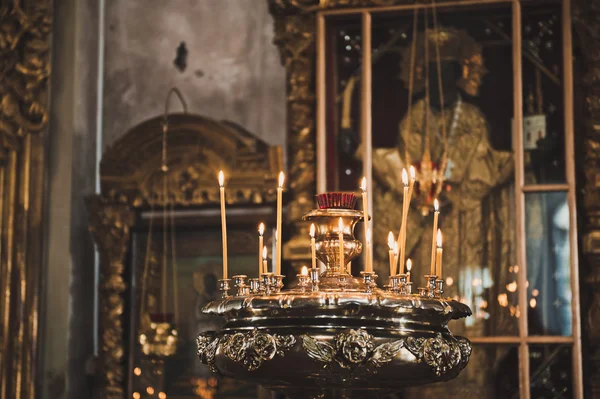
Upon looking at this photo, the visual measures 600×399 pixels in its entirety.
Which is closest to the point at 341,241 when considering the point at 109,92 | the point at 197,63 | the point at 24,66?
the point at 24,66

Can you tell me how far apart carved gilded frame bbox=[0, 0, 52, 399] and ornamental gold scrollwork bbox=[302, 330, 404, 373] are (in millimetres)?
2658

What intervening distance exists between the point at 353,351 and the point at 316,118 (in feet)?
7.78

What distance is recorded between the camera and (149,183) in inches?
187

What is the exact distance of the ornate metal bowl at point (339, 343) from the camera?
225 cm

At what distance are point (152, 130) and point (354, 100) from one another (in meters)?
0.90

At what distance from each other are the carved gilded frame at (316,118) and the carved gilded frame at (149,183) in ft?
0.55

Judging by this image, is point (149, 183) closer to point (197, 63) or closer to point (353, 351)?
point (197, 63)

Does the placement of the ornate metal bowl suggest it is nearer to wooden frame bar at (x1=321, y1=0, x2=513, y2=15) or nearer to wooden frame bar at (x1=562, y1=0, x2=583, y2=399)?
wooden frame bar at (x1=562, y1=0, x2=583, y2=399)

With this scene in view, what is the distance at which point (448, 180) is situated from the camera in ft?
14.5

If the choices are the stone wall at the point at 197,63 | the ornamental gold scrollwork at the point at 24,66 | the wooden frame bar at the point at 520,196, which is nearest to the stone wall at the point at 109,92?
the stone wall at the point at 197,63

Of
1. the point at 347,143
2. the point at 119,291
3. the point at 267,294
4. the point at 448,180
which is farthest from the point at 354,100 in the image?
the point at 267,294

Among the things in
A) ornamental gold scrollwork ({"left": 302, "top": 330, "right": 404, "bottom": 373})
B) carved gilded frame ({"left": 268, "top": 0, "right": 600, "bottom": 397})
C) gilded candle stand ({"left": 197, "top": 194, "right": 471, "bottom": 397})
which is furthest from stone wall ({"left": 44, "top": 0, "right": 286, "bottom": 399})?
ornamental gold scrollwork ({"left": 302, "top": 330, "right": 404, "bottom": 373})

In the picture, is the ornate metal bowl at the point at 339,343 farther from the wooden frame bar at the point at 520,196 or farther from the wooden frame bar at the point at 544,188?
the wooden frame bar at the point at 544,188

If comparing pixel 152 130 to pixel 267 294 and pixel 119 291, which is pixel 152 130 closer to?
pixel 119 291
